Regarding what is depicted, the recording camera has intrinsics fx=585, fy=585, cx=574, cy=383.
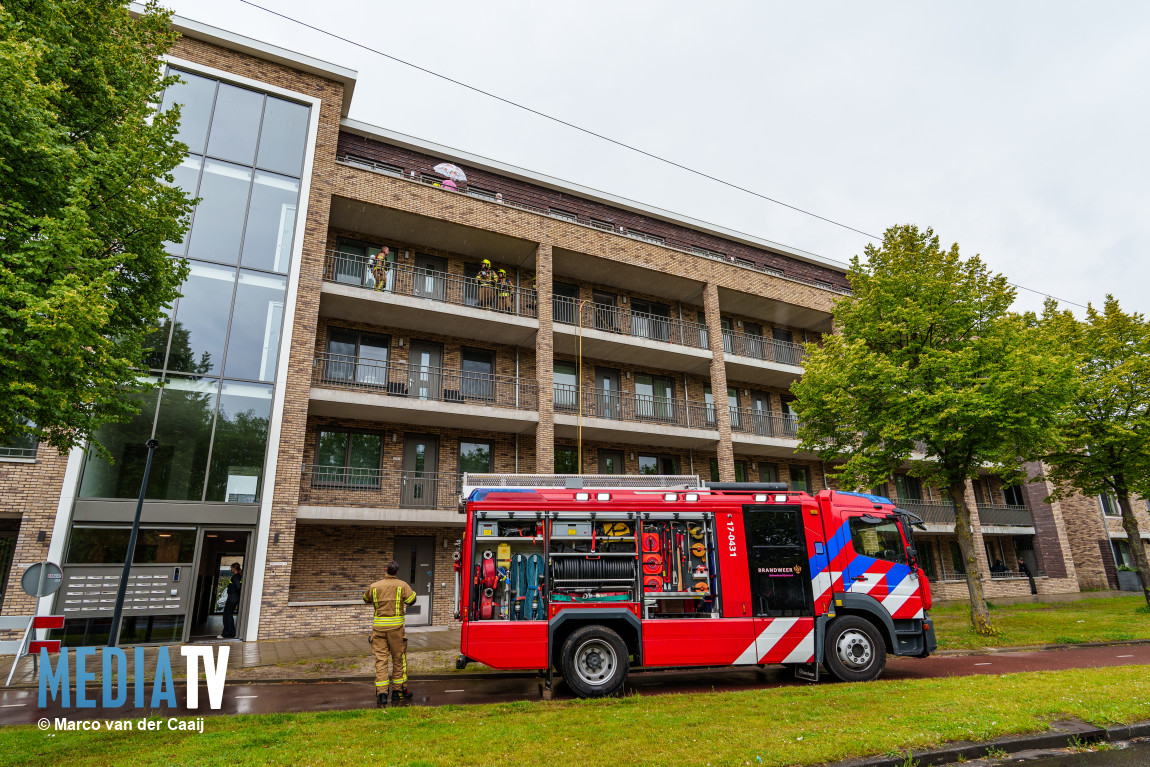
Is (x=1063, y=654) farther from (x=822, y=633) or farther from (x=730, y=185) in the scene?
(x=730, y=185)

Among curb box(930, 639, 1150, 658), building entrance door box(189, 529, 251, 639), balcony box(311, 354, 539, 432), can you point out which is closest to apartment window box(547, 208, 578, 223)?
balcony box(311, 354, 539, 432)

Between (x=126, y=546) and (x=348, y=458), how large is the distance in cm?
557

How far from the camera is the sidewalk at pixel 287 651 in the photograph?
10.4m

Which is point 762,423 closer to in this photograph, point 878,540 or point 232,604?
point 878,540

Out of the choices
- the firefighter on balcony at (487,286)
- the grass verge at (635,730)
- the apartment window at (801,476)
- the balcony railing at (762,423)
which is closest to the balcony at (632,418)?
the balcony railing at (762,423)

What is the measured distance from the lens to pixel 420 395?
18.1 m

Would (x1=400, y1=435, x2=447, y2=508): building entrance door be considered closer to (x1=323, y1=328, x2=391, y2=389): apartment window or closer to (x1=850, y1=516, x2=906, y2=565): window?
(x1=323, y1=328, x2=391, y2=389): apartment window

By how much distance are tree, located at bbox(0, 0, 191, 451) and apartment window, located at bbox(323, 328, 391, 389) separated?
24.7 feet

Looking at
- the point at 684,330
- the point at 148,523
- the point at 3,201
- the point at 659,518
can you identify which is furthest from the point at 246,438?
the point at 684,330

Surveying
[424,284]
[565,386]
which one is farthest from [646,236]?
[424,284]

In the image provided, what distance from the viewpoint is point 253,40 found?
16.8 m

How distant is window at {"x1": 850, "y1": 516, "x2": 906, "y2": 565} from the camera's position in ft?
31.0

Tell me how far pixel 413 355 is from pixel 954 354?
49.8ft

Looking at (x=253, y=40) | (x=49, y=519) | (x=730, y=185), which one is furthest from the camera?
(x=253, y=40)
